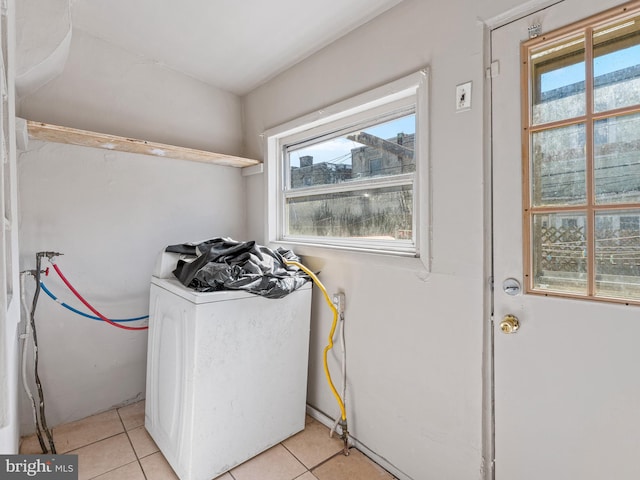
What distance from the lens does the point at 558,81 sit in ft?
3.96

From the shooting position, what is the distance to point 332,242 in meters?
2.18

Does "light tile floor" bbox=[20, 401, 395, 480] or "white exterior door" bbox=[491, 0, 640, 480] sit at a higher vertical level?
"white exterior door" bbox=[491, 0, 640, 480]

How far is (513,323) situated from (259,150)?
2130 millimetres

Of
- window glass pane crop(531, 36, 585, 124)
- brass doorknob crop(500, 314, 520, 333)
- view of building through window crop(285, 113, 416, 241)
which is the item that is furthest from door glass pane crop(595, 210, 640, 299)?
view of building through window crop(285, 113, 416, 241)

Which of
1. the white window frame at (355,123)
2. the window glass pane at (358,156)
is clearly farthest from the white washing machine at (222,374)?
the window glass pane at (358,156)

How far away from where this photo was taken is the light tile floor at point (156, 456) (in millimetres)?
1703

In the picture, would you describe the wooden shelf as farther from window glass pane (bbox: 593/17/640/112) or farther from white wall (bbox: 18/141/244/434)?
window glass pane (bbox: 593/17/640/112)

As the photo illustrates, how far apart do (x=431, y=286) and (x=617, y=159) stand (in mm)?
807

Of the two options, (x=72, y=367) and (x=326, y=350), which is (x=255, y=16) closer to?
(x=326, y=350)

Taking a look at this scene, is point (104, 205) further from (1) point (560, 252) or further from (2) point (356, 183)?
(1) point (560, 252)

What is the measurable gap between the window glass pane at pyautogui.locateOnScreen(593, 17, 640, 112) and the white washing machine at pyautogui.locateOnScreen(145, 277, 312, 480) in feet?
5.23

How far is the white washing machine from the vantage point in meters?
1.61

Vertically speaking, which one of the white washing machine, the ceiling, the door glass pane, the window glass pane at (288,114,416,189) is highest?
the ceiling

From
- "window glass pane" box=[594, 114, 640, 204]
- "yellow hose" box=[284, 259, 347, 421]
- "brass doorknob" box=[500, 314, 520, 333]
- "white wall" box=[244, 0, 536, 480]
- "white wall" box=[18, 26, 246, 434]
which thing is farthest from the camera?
"white wall" box=[18, 26, 246, 434]
